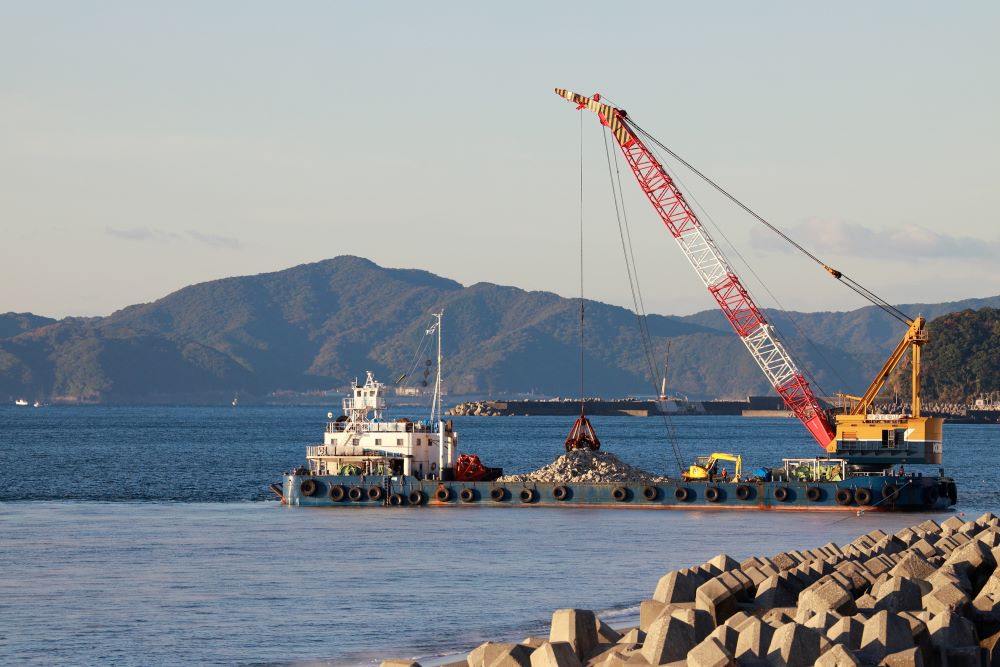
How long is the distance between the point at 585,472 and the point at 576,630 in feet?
152

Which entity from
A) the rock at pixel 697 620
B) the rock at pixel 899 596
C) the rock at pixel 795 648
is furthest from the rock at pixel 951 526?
the rock at pixel 795 648

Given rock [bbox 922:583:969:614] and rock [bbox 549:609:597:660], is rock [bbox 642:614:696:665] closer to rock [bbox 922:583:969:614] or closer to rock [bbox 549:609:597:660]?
rock [bbox 549:609:597:660]

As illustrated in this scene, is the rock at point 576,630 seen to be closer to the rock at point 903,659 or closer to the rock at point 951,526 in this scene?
the rock at point 903,659

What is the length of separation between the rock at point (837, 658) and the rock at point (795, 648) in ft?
1.69

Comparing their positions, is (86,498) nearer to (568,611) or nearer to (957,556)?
(957,556)

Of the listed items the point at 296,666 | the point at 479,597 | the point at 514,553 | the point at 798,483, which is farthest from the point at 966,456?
the point at 296,666

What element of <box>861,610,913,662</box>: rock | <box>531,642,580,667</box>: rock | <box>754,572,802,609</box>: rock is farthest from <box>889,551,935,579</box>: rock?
<box>531,642,580,667</box>: rock

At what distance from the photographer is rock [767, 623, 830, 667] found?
15320mm

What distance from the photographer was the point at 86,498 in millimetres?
71250

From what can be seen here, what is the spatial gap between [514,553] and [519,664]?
2771cm

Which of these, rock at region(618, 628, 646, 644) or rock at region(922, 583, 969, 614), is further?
rock at region(922, 583, 969, 614)

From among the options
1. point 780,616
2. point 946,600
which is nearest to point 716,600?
point 780,616

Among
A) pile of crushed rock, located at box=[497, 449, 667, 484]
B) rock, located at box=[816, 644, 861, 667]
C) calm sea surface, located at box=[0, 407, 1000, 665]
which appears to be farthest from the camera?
pile of crushed rock, located at box=[497, 449, 667, 484]

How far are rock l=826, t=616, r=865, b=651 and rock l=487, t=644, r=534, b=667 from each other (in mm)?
3168
